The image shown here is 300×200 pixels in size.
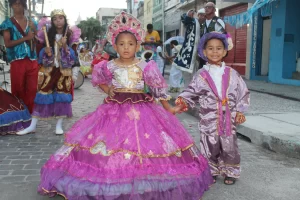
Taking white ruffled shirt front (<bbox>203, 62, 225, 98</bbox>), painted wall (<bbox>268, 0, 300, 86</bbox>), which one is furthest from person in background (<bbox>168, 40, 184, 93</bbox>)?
white ruffled shirt front (<bbox>203, 62, 225, 98</bbox>)

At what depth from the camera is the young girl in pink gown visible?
103 inches

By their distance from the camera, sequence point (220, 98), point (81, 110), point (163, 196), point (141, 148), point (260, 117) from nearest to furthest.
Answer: point (163, 196) < point (141, 148) < point (220, 98) < point (260, 117) < point (81, 110)

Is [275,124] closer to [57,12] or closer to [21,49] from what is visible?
[57,12]

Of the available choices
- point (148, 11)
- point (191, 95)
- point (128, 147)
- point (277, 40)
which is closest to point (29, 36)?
point (191, 95)

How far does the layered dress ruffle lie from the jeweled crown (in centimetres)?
295

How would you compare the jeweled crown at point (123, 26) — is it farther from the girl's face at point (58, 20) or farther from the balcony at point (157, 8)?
the balcony at point (157, 8)

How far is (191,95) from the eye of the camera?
11.4 feet

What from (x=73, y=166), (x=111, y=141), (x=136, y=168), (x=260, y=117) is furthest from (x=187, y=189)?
(x=260, y=117)

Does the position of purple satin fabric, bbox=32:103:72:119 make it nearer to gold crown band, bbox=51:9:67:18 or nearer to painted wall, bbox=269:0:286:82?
gold crown band, bbox=51:9:67:18

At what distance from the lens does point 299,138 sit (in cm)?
476

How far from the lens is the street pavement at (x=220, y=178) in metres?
3.24

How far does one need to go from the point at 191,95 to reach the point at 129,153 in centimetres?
104

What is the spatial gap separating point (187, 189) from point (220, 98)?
1.07 metres

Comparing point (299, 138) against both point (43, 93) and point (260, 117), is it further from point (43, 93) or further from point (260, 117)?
point (43, 93)
